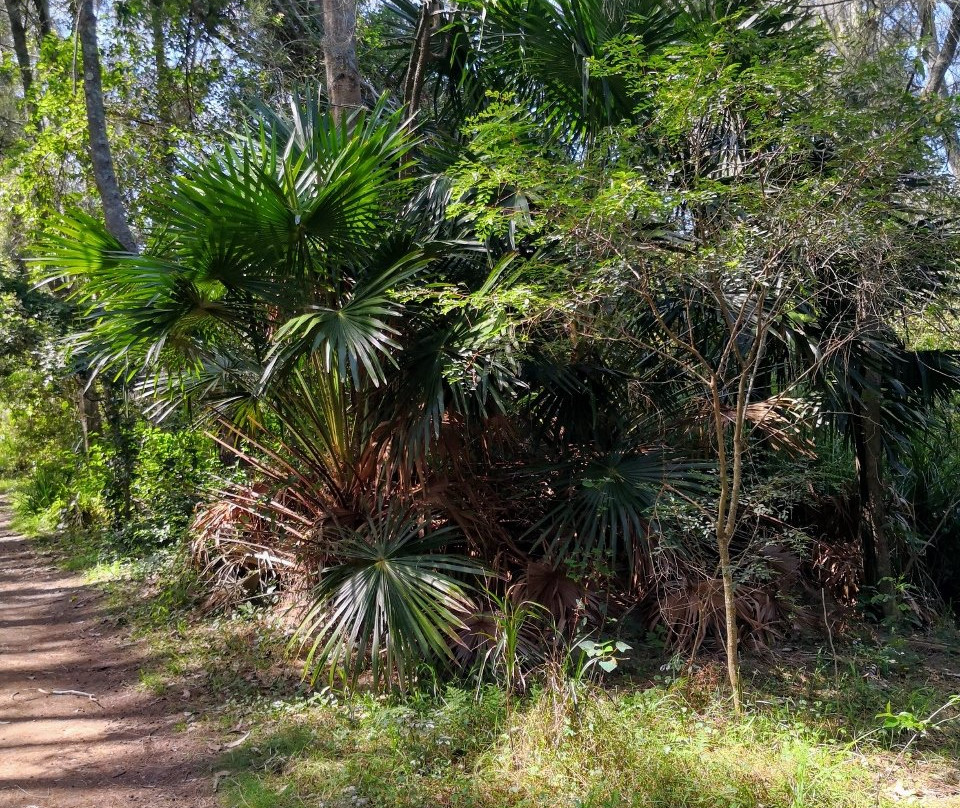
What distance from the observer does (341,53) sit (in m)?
7.05

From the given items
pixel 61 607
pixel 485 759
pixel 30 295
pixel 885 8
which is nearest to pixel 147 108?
pixel 30 295

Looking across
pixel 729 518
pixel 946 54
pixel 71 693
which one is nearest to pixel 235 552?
pixel 71 693

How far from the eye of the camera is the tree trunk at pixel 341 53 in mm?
6965

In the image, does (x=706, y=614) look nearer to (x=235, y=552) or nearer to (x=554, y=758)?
(x=554, y=758)

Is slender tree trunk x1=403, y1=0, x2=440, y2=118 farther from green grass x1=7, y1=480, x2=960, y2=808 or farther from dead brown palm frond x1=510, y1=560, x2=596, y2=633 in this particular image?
green grass x1=7, y1=480, x2=960, y2=808

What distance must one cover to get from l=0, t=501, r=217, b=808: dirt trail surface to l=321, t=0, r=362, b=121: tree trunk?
5056 millimetres

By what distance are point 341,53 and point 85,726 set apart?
5.75m

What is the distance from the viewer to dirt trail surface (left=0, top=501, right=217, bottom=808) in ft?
14.2

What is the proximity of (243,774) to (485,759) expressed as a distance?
1378 millimetres

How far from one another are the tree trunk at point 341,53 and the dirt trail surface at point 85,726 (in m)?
5.06

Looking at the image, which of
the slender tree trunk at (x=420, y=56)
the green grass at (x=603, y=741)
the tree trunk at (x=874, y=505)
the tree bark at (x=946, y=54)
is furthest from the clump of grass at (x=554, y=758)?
the tree bark at (x=946, y=54)

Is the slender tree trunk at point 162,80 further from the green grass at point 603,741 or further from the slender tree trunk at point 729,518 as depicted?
the slender tree trunk at point 729,518

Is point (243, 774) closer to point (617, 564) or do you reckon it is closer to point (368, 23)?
point (617, 564)

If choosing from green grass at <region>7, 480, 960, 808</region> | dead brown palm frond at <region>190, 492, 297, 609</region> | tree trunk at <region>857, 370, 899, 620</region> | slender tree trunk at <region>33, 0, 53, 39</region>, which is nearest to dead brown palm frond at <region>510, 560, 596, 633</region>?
green grass at <region>7, 480, 960, 808</region>
